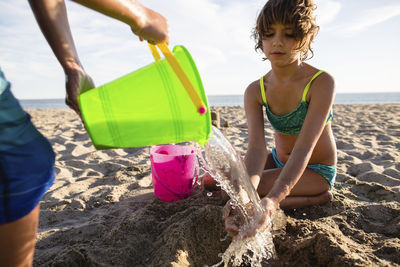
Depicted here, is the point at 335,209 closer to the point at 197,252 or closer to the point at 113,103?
the point at 197,252

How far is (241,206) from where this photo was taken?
1.52 metres

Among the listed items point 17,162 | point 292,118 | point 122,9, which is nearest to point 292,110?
point 292,118

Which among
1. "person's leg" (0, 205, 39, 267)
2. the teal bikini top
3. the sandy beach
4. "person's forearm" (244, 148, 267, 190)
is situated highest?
the teal bikini top

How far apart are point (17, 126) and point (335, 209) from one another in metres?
1.93

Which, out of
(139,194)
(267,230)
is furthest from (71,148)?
(267,230)

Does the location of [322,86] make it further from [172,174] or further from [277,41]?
[172,174]

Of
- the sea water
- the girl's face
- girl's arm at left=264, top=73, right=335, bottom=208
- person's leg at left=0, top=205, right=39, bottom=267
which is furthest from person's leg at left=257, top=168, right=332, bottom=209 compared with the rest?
person's leg at left=0, top=205, right=39, bottom=267

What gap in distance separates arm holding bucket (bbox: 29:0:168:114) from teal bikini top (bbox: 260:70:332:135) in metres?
1.22

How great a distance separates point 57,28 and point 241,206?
1128mm

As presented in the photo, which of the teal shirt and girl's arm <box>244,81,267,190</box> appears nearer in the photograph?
the teal shirt

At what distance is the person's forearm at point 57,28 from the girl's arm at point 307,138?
1060mm

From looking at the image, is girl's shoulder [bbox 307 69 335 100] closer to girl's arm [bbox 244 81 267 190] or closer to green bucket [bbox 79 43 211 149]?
girl's arm [bbox 244 81 267 190]

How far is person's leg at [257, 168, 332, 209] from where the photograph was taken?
1.98 metres

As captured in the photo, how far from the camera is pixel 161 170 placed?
2.13 meters
